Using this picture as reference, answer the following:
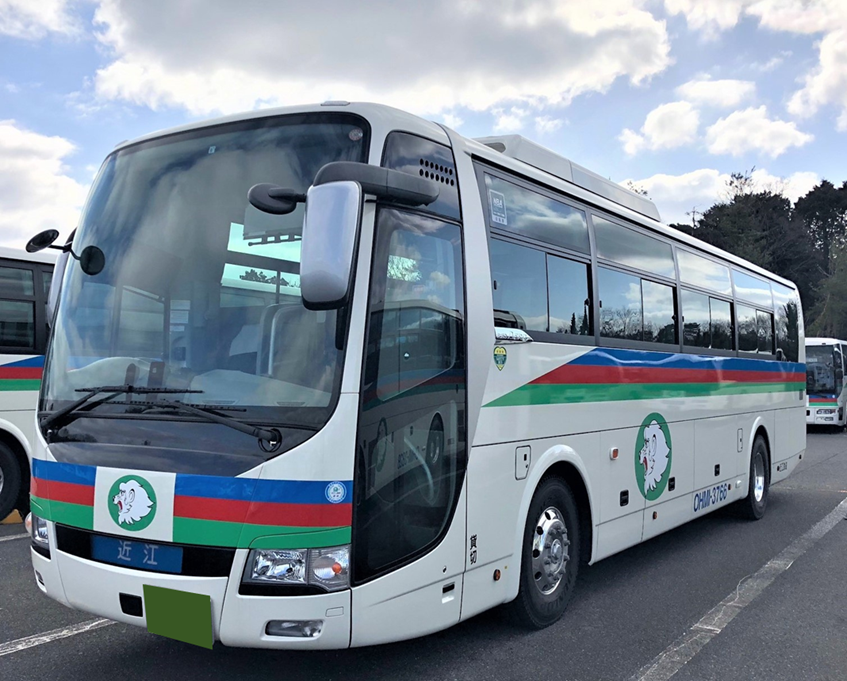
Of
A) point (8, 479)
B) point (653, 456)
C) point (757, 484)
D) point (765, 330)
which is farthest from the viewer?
point (765, 330)

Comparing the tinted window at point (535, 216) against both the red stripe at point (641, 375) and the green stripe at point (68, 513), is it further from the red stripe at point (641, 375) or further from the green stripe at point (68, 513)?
the green stripe at point (68, 513)

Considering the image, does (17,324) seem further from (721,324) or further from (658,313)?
(721,324)

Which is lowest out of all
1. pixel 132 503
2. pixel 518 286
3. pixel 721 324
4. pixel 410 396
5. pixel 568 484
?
pixel 568 484

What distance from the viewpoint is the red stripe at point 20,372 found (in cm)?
886

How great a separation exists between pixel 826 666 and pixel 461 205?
133 inches

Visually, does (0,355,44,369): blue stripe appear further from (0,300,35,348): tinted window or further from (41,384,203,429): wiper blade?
(41,384,203,429): wiper blade

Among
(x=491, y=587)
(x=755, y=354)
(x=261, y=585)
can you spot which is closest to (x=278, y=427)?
(x=261, y=585)

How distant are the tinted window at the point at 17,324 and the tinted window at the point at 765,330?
867 cm

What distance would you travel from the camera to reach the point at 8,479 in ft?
29.4

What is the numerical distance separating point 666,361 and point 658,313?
433mm

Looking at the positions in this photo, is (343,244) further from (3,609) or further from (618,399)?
(3,609)

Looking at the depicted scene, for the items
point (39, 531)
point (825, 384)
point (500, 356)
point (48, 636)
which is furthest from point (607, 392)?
point (825, 384)

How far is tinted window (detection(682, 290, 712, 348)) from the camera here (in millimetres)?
7953

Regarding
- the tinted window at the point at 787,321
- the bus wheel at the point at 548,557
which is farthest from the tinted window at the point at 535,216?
the tinted window at the point at 787,321
